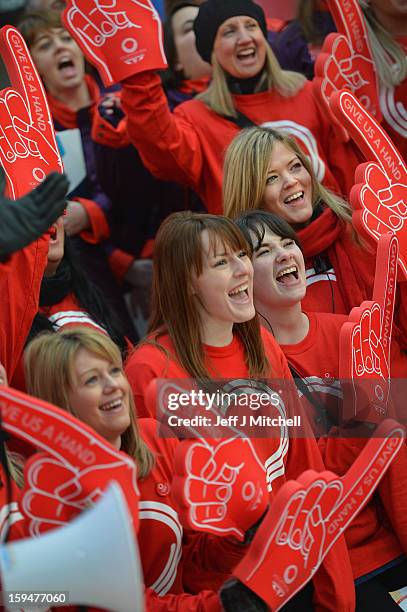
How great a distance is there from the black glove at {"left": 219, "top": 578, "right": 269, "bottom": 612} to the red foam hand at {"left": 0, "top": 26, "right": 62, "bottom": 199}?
3.38 ft

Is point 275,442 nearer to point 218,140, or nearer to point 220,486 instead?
point 220,486

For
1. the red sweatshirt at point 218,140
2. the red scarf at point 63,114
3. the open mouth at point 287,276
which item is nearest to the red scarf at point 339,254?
the open mouth at point 287,276

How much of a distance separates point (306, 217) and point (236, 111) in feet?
2.01

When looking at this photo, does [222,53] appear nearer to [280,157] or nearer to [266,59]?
[266,59]

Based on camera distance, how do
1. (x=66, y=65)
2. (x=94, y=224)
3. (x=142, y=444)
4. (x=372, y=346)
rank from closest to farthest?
1. (x=142, y=444)
2. (x=372, y=346)
3. (x=94, y=224)
4. (x=66, y=65)

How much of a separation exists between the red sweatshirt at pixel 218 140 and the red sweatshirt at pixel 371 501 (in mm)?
851

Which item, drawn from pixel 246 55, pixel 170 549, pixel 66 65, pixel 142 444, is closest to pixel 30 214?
pixel 142 444

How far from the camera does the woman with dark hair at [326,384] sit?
2.49 m

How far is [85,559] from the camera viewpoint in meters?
1.71

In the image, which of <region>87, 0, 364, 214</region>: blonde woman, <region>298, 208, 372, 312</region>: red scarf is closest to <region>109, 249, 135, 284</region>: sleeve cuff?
<region>87, 0, 364, 214</region>: blonde woman

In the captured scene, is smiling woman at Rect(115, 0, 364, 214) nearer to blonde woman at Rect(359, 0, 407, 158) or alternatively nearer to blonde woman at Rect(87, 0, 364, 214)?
blonde woman at Rect(87, 0, 364, 214)

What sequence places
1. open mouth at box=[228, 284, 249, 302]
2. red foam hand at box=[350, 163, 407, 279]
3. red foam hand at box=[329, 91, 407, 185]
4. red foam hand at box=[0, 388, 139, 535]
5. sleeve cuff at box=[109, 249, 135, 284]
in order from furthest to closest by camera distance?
sleeve cuff at box=[109, 249, 135, 284]
red foam hand at box=[329, 91, 407, 185]
red foam hand at box=[350, 163, 407, 279]
open mouth at box=[228, 284, 249, 302]
red foam hand at box=[0, 388, 139, 535]

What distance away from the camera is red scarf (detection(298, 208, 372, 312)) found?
2.88 m

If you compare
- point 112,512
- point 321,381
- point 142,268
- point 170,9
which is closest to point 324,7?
point 170,9
